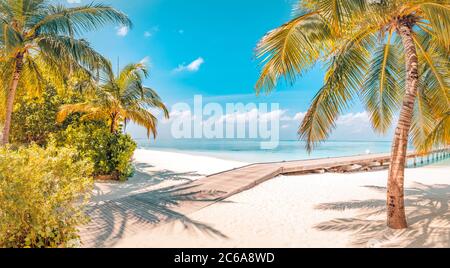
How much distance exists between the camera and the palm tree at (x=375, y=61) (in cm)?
454

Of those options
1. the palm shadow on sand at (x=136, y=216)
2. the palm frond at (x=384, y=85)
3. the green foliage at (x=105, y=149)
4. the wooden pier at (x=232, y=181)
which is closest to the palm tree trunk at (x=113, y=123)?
the green foliage at (x=105, y=149)

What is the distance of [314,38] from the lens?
219 inches

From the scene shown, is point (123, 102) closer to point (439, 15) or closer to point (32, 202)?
point (32, 202)

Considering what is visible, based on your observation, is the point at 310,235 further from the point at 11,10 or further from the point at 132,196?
the point at 11,10

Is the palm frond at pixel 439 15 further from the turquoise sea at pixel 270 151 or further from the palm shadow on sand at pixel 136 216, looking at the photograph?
the turquoise sea at pixel 270 151

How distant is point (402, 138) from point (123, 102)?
11289mm

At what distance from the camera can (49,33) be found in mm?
8469

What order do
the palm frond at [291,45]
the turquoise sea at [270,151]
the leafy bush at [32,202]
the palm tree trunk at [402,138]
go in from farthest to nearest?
the turquoise sea at [270,151] < the palm frond at [291,45] < the palm tree trunk at [402,138] < the leafy bush at [32,202]

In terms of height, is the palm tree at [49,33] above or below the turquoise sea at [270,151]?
above

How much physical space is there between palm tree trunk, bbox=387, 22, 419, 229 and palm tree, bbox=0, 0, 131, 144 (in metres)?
9.22

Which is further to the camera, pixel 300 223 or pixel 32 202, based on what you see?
pixel 300 223

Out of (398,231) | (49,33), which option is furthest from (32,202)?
(49,33)

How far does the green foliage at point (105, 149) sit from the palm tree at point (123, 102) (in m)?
1.07

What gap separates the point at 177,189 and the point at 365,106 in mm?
7002
